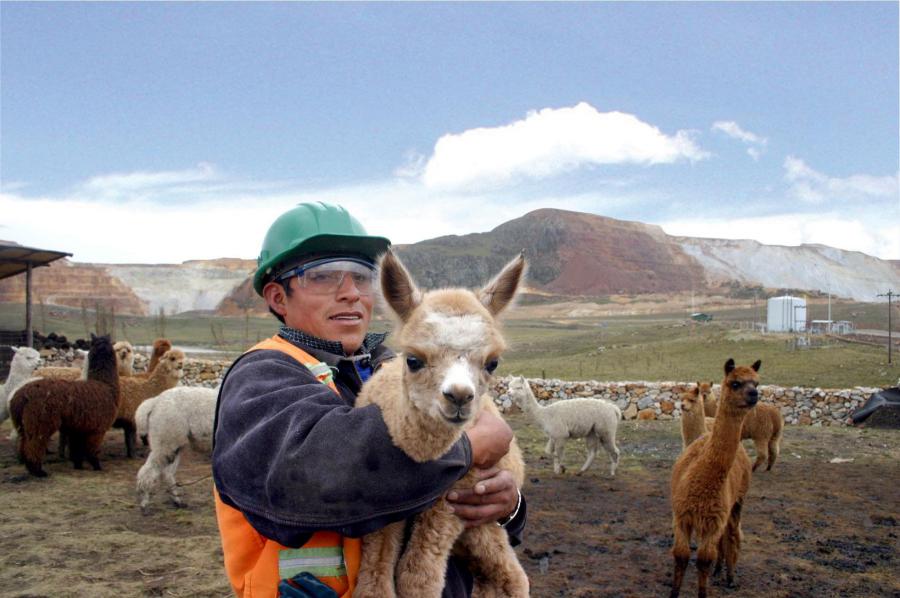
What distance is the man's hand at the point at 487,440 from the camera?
1926mm

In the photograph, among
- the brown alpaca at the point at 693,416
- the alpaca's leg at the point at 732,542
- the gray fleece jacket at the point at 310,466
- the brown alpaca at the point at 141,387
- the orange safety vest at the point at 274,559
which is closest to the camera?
the gray fleece jacket at the point at 310,466

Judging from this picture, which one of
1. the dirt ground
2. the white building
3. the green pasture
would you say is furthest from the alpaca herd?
the white building

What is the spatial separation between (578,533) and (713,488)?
100 inches

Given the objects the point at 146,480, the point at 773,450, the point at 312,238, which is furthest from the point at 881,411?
the point at 312,238

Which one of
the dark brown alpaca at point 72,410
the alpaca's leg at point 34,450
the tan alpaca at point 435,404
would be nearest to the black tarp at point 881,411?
the dark brown alpaca at point 72,410

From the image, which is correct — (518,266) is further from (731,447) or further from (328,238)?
(731,447)

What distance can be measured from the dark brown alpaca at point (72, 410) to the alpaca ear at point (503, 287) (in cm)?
916

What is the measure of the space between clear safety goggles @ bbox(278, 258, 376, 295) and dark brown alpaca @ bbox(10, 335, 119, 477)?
8.79 meters

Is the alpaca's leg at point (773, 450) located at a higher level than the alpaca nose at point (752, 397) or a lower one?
lower

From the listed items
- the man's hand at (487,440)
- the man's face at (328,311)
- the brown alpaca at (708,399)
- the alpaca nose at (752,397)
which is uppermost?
the man's face at (328,311)

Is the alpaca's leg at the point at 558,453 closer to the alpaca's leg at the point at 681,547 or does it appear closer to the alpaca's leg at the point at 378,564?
the alpaca's leg at the point at 681,547

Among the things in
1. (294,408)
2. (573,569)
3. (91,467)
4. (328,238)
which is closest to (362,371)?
(328,238)

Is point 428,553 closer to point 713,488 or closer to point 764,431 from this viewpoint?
point 713,488

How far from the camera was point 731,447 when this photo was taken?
5.57 m
